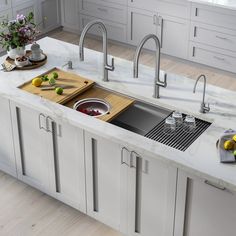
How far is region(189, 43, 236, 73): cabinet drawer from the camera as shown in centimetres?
548

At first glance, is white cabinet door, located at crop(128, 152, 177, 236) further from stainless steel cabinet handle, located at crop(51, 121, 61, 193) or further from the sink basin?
stainless steel cabinet handle, located at crop(51, 121, 61, 193)

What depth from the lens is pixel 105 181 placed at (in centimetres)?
339

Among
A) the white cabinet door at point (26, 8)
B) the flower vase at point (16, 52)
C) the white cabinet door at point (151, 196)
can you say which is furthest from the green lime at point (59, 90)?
the white cabinet door at point (26, 8)

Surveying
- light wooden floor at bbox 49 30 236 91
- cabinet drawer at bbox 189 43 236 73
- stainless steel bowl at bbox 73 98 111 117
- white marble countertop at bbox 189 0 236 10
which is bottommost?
light wooden floor at bbox 49 30 236 91

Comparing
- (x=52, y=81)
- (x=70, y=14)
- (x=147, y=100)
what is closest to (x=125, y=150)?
(x=147, y=100)

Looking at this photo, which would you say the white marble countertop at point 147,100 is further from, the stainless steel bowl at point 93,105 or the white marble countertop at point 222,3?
the white marble countertop at point 222,3

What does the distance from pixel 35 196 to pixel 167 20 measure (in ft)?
8.70

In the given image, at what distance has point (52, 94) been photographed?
3.59m

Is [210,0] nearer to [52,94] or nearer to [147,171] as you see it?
[52,94]

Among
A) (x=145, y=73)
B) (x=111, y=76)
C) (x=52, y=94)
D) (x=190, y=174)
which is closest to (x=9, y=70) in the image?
(x=52, y=94)

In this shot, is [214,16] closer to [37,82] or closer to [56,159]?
[37,82]

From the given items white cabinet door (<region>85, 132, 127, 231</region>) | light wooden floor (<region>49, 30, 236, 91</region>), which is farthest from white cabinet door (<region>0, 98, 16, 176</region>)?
light wooden floor (<region>49, 30, 236, 91</region>)

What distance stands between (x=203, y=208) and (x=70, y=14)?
4114 mm

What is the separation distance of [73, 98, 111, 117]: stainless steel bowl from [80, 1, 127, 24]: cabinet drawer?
2625 millimetres
